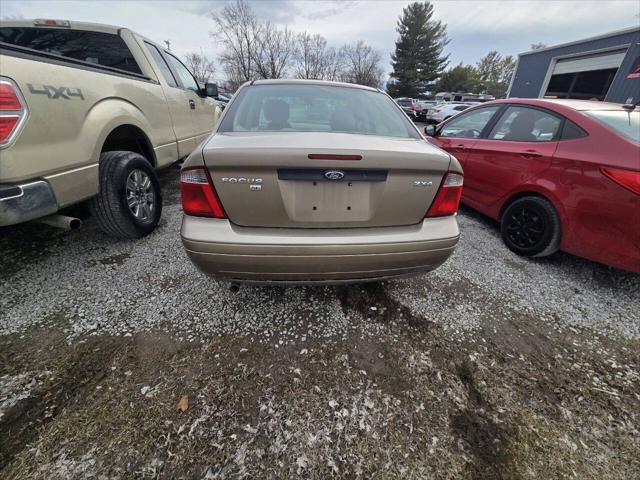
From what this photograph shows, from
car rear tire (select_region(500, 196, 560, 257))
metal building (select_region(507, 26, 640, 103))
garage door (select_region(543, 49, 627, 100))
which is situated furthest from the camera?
garage door (select_region(543, 49, 627, 100))

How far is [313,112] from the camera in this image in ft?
7.30

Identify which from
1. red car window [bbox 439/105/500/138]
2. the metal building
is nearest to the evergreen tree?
the metal building

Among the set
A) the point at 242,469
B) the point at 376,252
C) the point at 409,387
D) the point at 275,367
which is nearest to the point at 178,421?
the point at 242,469

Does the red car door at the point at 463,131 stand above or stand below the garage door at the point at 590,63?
below

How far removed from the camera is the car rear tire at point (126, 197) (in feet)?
8.25

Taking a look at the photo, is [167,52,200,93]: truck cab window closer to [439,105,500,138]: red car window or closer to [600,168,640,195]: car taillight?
[439,105,500,138]: red car window

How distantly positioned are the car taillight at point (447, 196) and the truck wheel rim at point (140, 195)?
2712 mm

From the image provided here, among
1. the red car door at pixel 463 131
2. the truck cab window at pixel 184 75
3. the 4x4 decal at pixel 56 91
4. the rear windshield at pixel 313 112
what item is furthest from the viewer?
the truck cab window at pixel 184 75

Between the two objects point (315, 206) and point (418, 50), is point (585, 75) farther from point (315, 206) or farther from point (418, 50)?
point (418, 50)

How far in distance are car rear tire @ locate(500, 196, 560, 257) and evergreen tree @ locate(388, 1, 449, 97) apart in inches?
1977

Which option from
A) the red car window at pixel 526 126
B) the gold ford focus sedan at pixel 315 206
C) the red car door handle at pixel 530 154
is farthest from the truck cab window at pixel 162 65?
the red car door handle at pixel 530 154

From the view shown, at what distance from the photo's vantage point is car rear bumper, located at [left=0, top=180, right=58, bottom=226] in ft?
5.50

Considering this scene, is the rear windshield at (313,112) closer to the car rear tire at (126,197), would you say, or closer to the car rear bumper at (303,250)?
the car rear bumper at (303,250)

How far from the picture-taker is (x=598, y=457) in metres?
1.35
